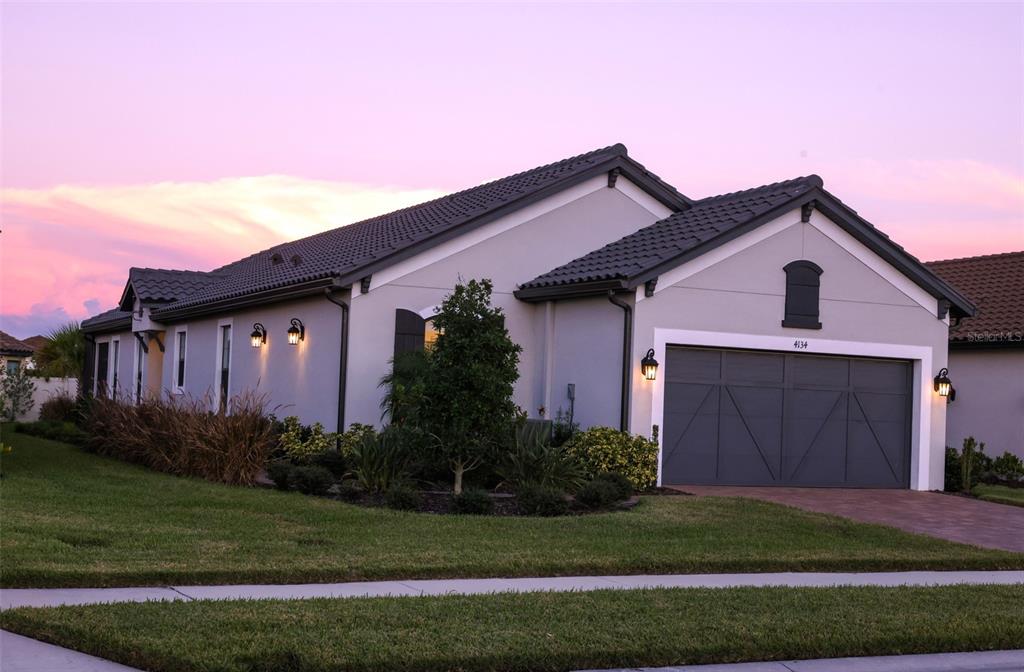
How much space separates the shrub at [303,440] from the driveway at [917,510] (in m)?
5.72

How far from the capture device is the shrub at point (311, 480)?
53.4 ft

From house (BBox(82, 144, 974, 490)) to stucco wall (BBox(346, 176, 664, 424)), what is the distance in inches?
1.2

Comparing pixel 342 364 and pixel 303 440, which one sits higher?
pixel 342 364

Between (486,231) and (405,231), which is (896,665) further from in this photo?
(405,231)

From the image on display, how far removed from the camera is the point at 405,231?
22172 mm

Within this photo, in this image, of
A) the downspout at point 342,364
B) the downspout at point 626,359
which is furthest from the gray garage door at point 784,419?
the downspout at point 342,364

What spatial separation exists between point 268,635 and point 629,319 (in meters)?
11.4

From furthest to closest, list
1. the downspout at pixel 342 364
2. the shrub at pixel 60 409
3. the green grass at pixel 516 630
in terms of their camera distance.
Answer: the shrub at pixel 60 409
the downspout at pixel 342 364
the green grass at pixel 516 630

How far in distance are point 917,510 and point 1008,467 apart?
18.0 ft

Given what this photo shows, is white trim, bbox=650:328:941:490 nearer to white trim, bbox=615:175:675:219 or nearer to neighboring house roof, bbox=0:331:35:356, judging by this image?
white trim, bbox=615:175:675:219

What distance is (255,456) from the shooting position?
59.0 ft

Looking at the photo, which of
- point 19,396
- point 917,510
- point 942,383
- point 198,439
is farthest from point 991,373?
point 19,396

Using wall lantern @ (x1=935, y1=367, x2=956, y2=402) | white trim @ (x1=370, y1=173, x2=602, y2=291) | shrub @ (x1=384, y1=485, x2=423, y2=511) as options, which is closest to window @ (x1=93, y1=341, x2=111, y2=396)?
white trim @ (x1=370, y1=173, x2=602, y2=291)

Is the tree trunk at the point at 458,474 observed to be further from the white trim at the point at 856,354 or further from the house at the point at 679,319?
the white trim at the point at 856,354
